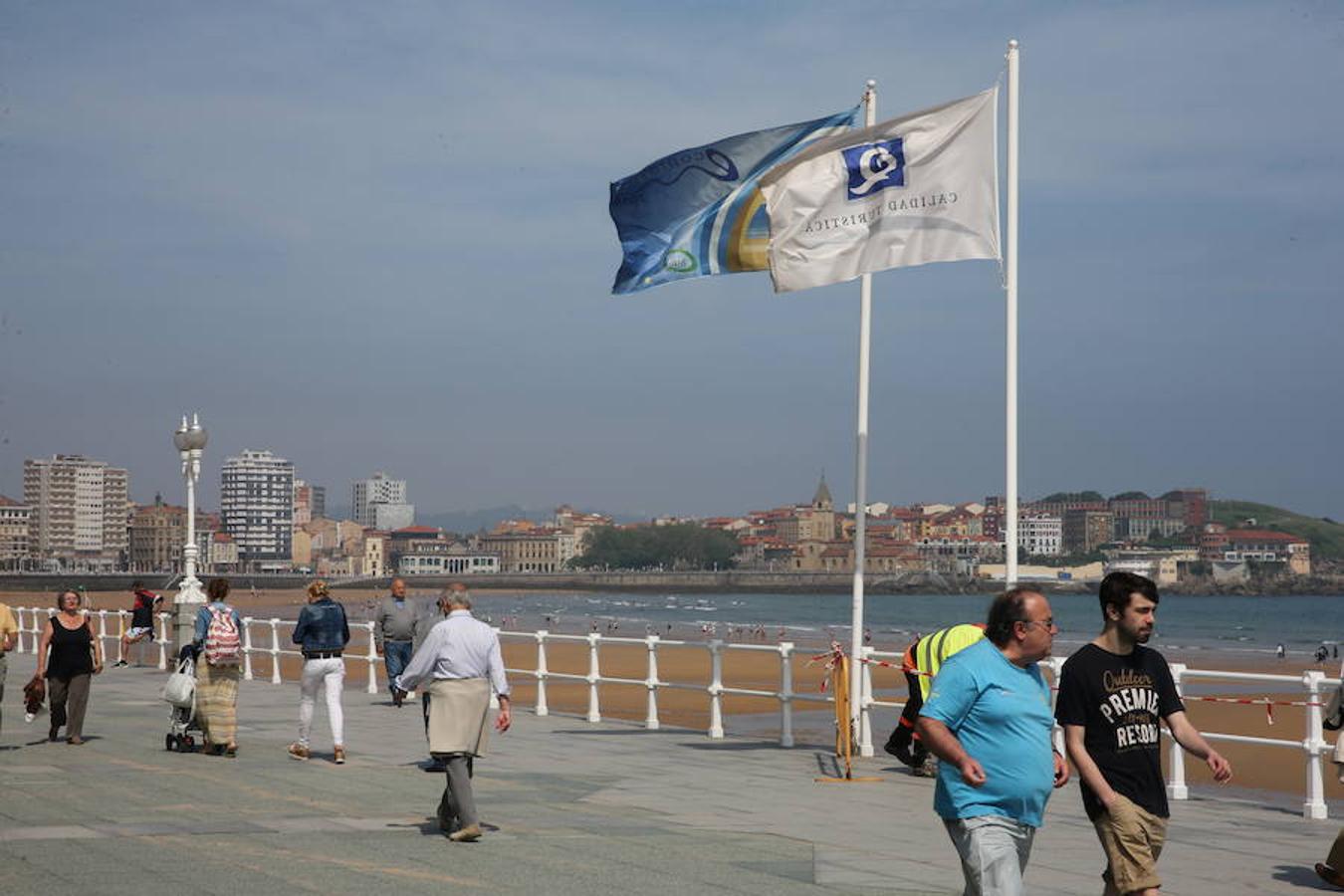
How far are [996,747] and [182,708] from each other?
37.1 ft

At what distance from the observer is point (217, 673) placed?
15906 mm

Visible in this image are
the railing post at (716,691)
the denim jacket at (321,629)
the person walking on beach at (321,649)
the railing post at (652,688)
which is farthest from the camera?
the railing post at (652,688)

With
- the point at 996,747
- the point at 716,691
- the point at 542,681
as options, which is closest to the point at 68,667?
the point at 716,691

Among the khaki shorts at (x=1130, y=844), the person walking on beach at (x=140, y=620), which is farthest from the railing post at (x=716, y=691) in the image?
the person walking on beach at (x=140, y=620)

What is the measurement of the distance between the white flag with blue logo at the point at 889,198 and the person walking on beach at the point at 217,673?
5731 mm

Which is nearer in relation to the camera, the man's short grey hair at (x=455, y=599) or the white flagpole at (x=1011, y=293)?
the man's short grey hair at (x=455, y=599)

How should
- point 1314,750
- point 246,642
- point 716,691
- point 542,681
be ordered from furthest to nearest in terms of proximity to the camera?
point 246,642, point 542,681, point 716,691, point 1314,750

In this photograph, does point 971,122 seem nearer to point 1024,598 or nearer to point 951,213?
point 951,213

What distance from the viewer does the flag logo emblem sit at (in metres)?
15.3

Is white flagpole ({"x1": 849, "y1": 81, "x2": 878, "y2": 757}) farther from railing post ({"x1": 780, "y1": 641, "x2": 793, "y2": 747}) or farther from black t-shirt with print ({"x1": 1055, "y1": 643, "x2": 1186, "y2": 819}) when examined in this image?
black t-shirt with print ({"x1": 1055, "y1": 643, "x2": 1186, "y2": 819})

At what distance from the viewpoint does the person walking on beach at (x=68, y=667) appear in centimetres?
1655

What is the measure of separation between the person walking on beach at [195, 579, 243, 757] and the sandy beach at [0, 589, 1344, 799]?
4766 millimetres

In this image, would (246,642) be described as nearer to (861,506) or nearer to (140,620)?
(140,620)

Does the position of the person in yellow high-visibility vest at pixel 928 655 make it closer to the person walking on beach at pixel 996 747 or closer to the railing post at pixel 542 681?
the person walking on beach at pixel 996 747
